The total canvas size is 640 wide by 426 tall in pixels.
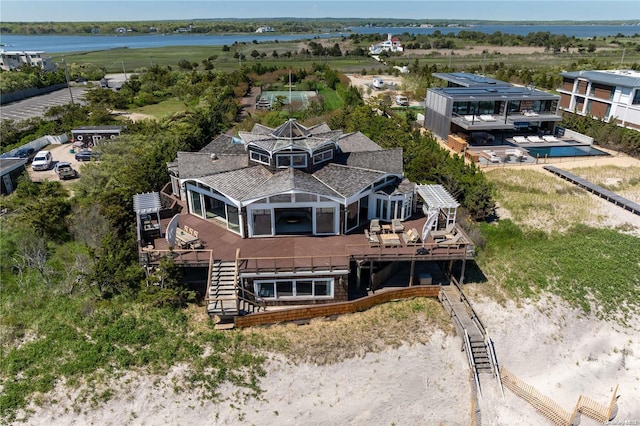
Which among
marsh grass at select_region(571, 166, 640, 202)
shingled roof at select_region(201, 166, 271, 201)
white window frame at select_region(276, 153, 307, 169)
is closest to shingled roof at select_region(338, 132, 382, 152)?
white window frame at select_region(276, 153, 307, 169)

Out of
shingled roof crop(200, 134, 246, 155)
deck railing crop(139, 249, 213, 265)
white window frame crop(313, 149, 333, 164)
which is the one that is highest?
white window frame crop(313, 149, 333, 164)

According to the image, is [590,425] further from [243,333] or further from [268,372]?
[243,333]

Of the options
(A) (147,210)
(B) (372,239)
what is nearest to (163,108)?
(A) (147,210)

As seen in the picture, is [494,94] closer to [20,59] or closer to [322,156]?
[322,156]

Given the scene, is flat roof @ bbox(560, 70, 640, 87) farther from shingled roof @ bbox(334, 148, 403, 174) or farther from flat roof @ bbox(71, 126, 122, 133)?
flat roof @ bbox(71, 126, 122, 133)

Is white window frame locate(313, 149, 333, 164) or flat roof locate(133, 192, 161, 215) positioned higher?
white window frame locate(313, 149, 333, 164)

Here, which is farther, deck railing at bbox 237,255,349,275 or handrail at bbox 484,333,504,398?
deck railing at bbox 237,255,349,275
